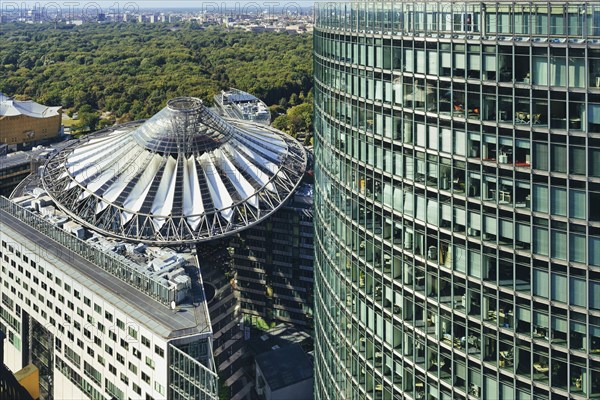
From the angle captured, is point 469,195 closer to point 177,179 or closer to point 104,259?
point 104,259

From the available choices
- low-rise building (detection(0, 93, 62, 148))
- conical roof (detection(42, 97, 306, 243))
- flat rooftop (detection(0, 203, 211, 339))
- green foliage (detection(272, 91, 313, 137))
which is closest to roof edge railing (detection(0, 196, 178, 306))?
flat rooftop (detection(0, 203, 211, 339))

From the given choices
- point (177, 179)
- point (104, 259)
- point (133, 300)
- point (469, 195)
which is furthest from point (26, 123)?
point (469, 195)

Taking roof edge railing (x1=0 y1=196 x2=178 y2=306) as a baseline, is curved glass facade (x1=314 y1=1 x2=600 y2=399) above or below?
above

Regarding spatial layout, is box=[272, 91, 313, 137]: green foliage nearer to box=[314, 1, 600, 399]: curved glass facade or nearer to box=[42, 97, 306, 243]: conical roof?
box=[42, 97, 306, 243]: conical roof

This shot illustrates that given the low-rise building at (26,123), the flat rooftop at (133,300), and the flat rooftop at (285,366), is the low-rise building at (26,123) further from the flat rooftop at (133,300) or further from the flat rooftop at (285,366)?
the flat rooftop at (285,366)

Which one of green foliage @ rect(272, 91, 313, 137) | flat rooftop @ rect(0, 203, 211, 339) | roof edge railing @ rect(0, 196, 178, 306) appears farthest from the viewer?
green foliage @ rect(272, 91, 313, 137)

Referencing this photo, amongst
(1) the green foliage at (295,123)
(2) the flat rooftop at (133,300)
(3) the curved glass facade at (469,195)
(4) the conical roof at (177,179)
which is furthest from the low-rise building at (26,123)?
(3) the curved glass facade at (469,195)
